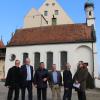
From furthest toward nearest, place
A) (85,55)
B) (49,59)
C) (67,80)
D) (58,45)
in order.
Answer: (49,59) → (58,45) → (85,55) → (67,80)

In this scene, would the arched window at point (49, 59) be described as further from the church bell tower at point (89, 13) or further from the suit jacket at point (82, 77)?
the suit jacket at point (82, 77)

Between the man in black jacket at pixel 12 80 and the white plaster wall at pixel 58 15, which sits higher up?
the white plaster wall at pixel 58 15

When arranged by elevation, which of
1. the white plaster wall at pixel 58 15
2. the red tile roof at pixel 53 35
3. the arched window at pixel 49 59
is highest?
the white plaster wall at pixel 58 15

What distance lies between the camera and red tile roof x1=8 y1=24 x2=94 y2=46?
3981 centimetres

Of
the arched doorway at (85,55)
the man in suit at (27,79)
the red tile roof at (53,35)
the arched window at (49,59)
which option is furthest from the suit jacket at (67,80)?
the arched window at (49,59)

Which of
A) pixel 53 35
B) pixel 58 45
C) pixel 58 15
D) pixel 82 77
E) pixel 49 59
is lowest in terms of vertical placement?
pixel 82 77

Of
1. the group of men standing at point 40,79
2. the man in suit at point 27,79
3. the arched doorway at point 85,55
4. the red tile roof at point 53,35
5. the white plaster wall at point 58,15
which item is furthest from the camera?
the white plaster wall at point 58,15

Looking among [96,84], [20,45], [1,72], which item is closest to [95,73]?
[96,84]

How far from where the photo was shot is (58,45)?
39812 mm

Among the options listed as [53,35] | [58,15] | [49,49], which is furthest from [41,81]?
[58,15]

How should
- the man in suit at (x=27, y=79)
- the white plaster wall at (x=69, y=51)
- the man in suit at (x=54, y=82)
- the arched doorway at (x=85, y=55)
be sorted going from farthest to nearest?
the white plaster wall at (x=69, y=51), the arched doorway at (x=85, y=55), the man in suit at (x=54, y=82), the man in suit at (x=27, y=79)

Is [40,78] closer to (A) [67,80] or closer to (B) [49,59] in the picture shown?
(A) [67,80]

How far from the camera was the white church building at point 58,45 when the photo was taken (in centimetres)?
3854

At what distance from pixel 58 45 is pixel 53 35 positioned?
2569mm
